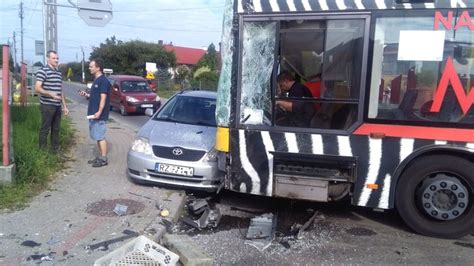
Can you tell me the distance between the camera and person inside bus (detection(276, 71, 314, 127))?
5.51 m

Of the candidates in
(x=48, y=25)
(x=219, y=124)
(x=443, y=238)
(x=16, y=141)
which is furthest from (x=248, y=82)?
(x=48, y=25)

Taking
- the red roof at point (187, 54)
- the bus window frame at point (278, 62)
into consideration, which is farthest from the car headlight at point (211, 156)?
the red roof at point (187, 54)

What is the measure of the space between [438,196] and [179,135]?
3.77 m

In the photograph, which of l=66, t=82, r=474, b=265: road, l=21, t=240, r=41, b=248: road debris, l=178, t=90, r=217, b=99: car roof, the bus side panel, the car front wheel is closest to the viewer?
l=21, t=240, r=41, b=248: road debris

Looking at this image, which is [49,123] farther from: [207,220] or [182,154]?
[207,220]

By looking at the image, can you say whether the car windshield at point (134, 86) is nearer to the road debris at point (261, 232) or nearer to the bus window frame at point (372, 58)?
the road debris at point (261, 232)

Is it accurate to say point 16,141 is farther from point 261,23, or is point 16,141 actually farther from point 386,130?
point 386,130

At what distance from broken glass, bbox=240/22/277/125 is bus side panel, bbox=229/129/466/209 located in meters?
0.23

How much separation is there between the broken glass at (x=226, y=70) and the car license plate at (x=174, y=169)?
118cm

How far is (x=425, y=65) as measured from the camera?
16.9 feet

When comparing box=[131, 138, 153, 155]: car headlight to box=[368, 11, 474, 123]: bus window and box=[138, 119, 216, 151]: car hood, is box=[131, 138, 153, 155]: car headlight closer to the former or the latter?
box=[138, 119, 216, 151]: car hood

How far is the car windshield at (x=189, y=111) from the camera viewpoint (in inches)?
312

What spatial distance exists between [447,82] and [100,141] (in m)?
5.69

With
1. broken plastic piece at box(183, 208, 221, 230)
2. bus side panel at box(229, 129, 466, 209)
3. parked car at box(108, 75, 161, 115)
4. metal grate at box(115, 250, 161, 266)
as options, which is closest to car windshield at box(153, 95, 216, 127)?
bus side panel at box(229, 129, 466, 209)
